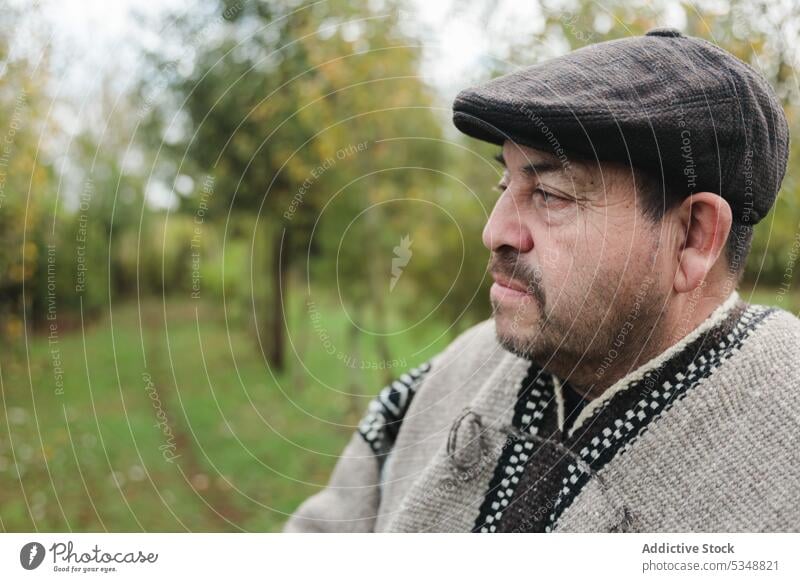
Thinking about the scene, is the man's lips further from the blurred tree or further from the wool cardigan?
the blurred tree

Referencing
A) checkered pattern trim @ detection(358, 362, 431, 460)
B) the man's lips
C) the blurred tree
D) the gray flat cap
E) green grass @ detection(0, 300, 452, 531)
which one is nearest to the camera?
the gray flat cap

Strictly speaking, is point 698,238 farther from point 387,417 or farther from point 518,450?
point 387,417

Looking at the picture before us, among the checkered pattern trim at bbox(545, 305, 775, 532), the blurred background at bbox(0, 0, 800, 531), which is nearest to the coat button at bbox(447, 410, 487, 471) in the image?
the checkered pattern trim at bbox(545, 305, 775, 532)

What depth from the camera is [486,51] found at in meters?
1.21

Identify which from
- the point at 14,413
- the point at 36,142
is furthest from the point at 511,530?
the point at 14,413

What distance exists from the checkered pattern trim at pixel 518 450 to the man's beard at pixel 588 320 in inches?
3.2

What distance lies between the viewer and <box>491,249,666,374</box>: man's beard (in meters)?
0.81

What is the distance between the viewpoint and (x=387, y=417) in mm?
1029

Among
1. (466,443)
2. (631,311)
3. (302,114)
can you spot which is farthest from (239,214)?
(631,311)

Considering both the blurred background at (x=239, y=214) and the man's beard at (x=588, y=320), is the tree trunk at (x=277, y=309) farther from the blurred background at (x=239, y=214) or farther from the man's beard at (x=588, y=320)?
the man's beard at (x=588, y=320)

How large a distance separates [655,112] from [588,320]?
23 centimetres

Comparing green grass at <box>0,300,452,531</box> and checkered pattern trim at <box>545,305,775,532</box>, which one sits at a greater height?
checkered pattern trim at <box>545,305,775,532</box>
